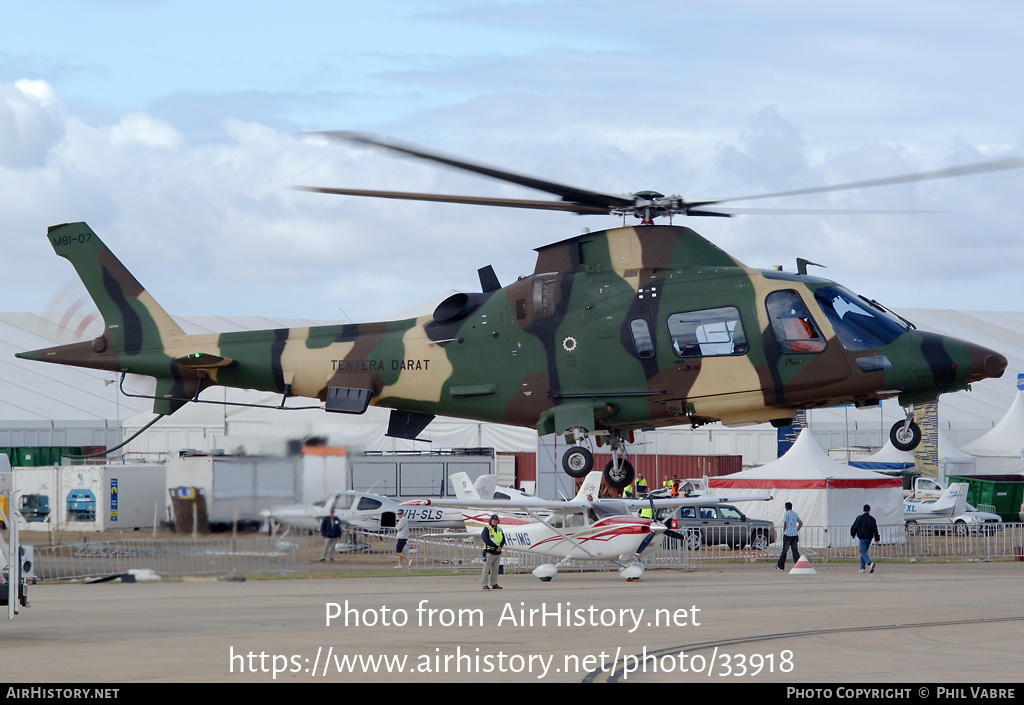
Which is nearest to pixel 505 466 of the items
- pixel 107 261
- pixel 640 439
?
pixel 640 439

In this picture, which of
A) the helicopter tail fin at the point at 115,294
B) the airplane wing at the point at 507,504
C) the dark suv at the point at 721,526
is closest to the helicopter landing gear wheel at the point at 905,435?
the airplane wing at the point at 507,504

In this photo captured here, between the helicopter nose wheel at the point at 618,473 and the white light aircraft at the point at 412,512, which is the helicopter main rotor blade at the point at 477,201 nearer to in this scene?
the helicopter nose wheel at the point at 618,473

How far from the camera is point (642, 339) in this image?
61.2 ft

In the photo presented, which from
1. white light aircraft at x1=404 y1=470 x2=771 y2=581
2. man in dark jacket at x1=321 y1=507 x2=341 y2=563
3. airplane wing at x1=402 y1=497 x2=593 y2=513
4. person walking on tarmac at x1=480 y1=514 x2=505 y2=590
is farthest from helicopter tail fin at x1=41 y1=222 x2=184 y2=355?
white light aircraft at x1=404 y1=470 x2=771 y2=581

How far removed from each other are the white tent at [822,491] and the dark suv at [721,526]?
115 cm

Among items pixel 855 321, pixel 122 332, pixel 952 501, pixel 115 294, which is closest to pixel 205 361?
pixel 122 332

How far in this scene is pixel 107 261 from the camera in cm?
2212

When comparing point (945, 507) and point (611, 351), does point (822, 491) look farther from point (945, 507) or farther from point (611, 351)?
point (611, 351)

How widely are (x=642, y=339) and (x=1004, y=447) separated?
39.8 meters

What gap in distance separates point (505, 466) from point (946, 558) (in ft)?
57.3

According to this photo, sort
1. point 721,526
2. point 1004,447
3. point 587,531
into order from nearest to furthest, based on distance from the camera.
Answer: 1. point 587,531
2. point 721,526
3. point 1004,447

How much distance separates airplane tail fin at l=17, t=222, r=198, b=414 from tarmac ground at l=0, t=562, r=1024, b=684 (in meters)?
3.76

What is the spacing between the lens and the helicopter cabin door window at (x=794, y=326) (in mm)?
18047

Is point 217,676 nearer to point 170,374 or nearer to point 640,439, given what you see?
point 170,374
